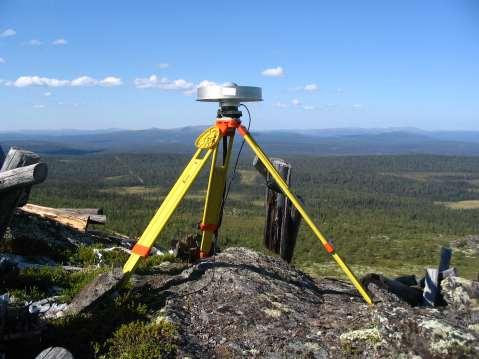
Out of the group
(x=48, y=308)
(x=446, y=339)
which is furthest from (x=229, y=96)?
(x=446, y=339)

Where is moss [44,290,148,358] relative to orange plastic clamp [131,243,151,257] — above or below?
below

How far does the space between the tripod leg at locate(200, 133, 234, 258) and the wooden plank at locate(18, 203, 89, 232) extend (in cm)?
440

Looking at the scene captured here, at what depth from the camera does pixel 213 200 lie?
688 centimetres

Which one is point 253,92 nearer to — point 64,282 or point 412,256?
point 64,282

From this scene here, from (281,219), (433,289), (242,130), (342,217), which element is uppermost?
(242,130)

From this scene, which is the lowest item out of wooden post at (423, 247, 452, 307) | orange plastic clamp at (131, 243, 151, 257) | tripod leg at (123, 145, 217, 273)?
wooden post at (423, 247, 452, 307)

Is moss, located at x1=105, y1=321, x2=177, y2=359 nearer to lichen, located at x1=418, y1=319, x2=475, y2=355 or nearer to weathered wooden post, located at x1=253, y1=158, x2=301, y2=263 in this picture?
lichen, located at x1=418, y1=319, x2=475, y2=355

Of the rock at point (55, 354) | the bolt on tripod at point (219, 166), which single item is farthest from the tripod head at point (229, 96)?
the rock at point (55, 354)

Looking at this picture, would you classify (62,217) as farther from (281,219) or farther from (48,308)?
(48,308)

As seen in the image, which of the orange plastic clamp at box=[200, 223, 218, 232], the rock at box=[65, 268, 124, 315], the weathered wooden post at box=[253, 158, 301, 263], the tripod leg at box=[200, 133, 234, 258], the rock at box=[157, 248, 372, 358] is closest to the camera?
the rock at box=[157, 248, 372, 358]

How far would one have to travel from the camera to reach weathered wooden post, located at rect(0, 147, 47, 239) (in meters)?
4.47

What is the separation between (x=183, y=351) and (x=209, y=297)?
1.13m

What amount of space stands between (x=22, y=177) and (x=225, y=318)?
99.6 inches

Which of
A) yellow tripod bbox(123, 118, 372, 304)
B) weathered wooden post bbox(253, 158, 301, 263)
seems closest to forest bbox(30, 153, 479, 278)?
weathered wooden post bbox(253, 158, 301, 263)
